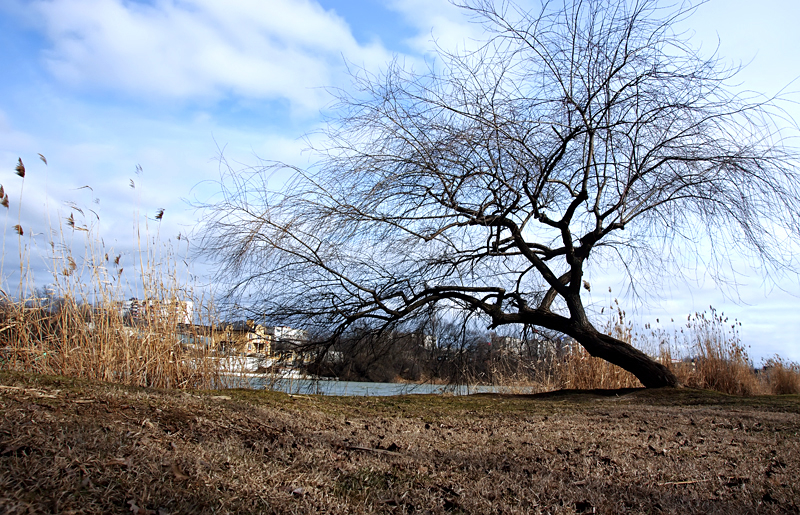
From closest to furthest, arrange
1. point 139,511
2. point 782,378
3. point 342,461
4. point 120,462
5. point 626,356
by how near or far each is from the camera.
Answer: point 139,511, point 120,462, point 342,461, point 626,356, point 782,378

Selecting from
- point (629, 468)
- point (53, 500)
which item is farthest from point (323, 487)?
point (629, 468)

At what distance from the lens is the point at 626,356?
26.1 ft

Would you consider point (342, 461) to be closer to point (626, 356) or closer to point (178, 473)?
point (178, 473)

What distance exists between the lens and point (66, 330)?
490 cm

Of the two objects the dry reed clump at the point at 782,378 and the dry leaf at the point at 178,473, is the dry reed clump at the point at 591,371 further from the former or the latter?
the dry leaf at the point at 178,473

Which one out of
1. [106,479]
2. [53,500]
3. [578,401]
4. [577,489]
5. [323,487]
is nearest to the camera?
[53,500]

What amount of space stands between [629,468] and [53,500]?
258 cm

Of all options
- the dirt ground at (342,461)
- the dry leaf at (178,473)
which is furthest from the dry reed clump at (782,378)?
the dry leaf at (178,473)

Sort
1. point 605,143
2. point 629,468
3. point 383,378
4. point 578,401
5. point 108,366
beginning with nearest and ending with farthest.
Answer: point 629,468 < point 108,366 < point 578,401 < point 605,143 < point 383,378

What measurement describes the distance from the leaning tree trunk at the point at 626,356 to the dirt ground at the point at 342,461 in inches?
139

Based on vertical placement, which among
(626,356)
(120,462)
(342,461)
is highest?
(626,356)

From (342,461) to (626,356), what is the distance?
6.48 metres

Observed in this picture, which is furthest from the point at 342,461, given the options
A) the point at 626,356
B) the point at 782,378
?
the point at 782,378

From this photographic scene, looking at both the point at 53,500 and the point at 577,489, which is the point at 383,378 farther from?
the point at 53,500
